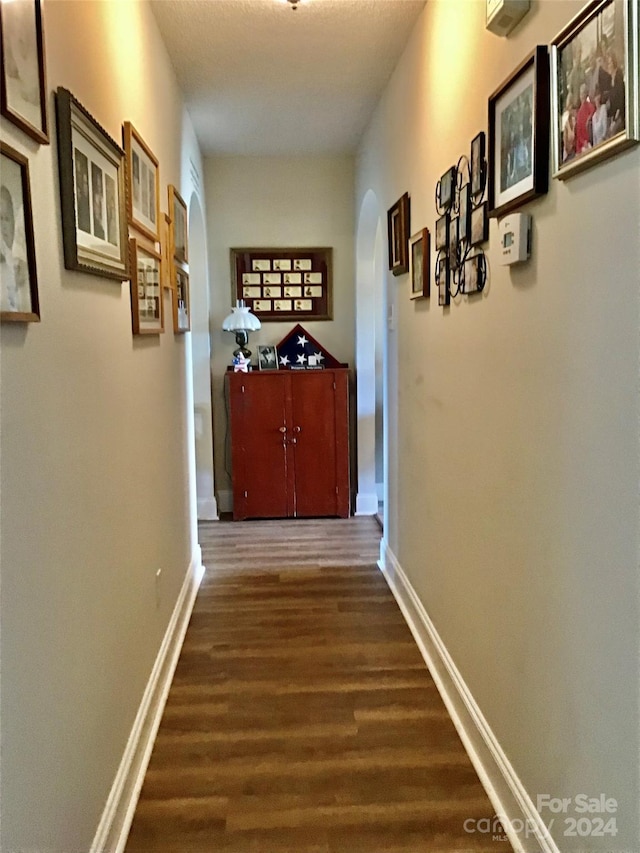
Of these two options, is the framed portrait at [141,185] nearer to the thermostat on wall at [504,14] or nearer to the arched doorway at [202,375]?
the thermostat on wall at [504,14]

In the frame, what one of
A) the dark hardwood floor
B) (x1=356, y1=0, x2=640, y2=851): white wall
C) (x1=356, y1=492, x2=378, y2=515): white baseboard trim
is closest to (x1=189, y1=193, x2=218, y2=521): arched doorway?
(x1=356, y1=492, x2=378, y2=515): white baseboard trim

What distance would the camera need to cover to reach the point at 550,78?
1417 millimetres

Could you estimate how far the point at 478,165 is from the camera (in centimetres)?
194

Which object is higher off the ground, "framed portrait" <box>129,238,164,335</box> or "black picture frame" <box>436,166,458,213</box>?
"black picture frame" <box>436,166,458,213</box>

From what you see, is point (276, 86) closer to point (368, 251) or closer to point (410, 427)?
point (368, 251)

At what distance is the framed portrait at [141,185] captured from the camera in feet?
6.75

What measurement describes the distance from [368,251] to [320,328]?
68cm

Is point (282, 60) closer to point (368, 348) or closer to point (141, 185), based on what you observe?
point (141, 185)

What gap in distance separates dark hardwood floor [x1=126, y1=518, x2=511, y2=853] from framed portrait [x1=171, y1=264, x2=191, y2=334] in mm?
1386

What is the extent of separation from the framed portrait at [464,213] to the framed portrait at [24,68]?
1256 millimetres

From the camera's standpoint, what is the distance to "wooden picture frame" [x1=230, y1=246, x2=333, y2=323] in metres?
4.94

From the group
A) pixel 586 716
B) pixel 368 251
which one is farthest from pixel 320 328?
pixel 586 716

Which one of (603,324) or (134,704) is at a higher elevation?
(603,324)

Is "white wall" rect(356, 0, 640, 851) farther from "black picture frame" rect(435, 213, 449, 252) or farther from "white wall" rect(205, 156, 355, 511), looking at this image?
"white wall" rect(205, 156, 355, 511)
